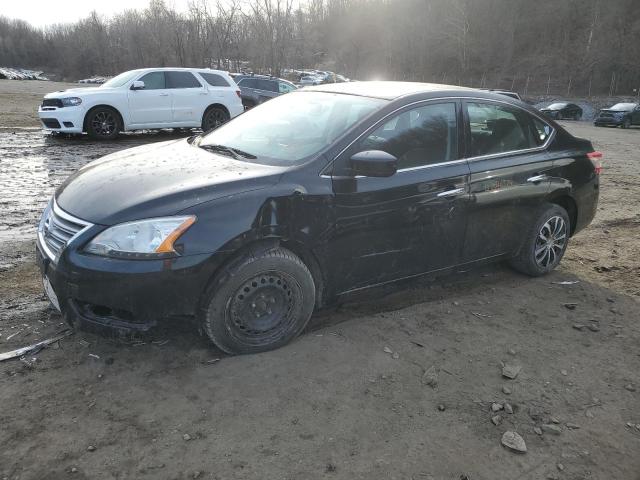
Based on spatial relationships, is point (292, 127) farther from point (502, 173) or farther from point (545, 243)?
point (545, 243)

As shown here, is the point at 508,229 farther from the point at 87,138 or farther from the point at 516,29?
the point at 516,29

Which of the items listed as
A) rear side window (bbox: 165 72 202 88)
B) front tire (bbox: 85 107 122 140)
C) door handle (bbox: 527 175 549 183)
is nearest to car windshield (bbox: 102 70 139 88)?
front tire (bbox: 85 107 122 140)

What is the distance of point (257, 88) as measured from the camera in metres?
19.5

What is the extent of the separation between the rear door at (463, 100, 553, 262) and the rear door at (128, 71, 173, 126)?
9651mm

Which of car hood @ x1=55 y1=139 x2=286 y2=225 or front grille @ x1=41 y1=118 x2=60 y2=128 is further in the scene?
front grille @ x1=41 y1=118 x2=60 y2=128

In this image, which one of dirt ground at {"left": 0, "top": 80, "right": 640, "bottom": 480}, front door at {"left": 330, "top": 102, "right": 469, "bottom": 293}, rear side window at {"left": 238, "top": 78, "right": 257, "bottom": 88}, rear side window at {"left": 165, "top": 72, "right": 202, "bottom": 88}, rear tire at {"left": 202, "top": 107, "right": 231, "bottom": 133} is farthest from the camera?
rear side window at {"left": 238, "top": 78, "right": 257, "bottom": 88}

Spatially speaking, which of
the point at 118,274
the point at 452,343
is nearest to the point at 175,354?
the point at 118,274

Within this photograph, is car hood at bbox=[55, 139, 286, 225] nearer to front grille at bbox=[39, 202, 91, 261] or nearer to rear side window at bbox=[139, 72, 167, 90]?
front grille at bbox=[39, 202, 91, 261]

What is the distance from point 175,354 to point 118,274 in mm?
694

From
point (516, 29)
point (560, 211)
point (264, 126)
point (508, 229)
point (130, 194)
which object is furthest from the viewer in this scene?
point (516, 29)

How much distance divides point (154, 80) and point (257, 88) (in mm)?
7736

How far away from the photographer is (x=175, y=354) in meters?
3.19

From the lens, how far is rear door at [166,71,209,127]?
1246 cm

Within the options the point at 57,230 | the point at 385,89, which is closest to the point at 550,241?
the point at 385,89
